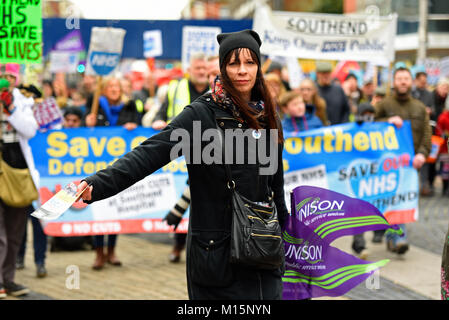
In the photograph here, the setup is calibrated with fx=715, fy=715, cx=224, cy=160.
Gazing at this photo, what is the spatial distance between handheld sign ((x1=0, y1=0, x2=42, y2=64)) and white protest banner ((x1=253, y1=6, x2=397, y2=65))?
3.73m

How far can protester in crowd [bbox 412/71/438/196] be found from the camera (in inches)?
527

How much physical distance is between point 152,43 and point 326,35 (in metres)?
4.39

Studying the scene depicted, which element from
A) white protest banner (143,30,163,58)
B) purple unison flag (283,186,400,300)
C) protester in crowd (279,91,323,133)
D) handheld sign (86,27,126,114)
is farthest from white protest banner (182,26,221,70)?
purple unison flag (283,186,400,300)

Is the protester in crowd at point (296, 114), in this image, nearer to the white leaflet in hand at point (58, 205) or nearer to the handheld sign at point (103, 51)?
the handheld sign at point (103, 51)

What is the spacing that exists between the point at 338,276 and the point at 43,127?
4682 millimetres

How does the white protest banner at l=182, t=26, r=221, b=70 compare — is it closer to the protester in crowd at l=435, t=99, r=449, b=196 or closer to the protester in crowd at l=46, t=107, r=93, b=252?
the protester in crowd at l=46, t=107, r=93, b=252

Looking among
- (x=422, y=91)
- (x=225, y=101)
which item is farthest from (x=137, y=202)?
(x=422, y=91)

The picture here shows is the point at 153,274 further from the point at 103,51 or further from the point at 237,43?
the point at 237,43

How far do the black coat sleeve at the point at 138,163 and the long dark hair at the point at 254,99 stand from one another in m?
0.20

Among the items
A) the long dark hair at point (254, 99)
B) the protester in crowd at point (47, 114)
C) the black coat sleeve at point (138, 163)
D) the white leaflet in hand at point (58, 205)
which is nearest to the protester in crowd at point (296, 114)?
the protester in crowd at point (47, 114)

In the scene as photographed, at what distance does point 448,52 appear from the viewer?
135 ft

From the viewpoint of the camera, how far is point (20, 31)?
6758 millimetres
